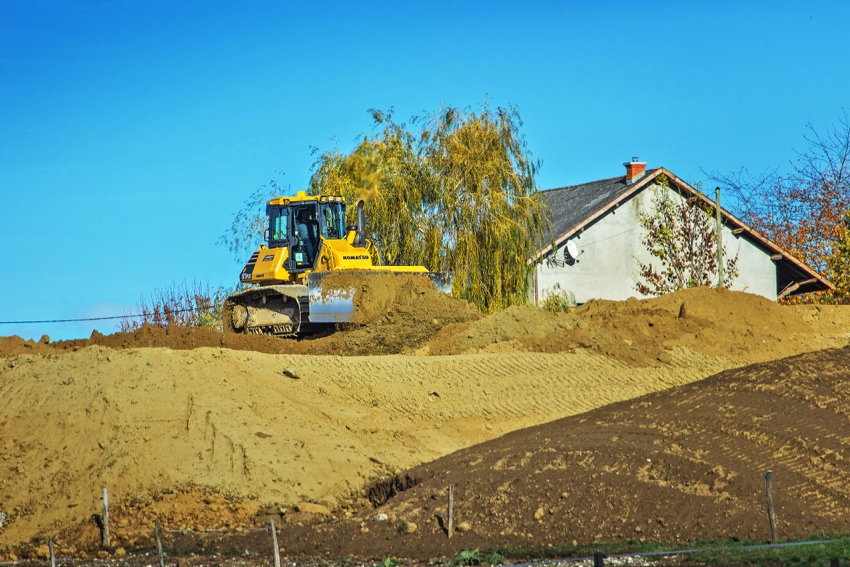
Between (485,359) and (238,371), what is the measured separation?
501 centimetres

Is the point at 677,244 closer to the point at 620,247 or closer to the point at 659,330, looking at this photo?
the point at 620,247

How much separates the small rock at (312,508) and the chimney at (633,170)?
24970 mm

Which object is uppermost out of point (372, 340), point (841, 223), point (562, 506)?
point (841, 223)

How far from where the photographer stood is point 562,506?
1238 centimetres

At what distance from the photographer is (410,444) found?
17.0 m

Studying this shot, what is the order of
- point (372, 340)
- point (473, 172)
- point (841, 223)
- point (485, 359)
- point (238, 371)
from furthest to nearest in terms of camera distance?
1. point (841, 223)
2. point (473, 172)
3. point (372, 340)
4. point (485, 359)
5. point (238, 371)

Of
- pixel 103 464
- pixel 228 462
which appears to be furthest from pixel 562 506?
pixel 103 464

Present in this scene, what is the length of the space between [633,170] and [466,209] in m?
9.07

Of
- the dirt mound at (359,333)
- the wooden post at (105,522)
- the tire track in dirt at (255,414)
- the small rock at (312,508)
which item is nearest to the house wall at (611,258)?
the dirt mound at (359,333)

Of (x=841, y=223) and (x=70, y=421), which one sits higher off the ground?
(x=841, y=223)

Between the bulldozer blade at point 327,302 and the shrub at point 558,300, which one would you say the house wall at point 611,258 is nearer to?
the shrub at point 558,300

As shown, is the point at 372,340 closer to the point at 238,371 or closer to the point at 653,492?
the point at 238,371

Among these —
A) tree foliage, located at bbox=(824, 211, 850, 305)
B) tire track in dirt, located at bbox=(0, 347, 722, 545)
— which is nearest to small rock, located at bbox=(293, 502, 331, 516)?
tire track in dirt, located at bbox=(0, 347, 722, 545)

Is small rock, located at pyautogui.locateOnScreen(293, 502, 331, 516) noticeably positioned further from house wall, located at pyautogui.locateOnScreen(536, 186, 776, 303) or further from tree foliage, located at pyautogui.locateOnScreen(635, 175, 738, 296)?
tree foliage, located at pyautogui.locateOnScreen(635, 175, 738, 296)
